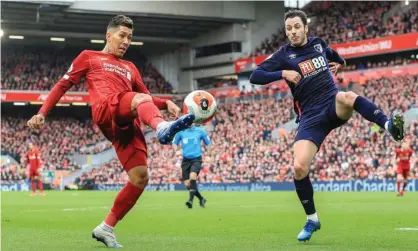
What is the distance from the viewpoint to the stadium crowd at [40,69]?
63812 millimetres

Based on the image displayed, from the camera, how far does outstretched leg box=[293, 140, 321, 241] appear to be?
29.2 ft

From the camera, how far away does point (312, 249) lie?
7930 millimetres

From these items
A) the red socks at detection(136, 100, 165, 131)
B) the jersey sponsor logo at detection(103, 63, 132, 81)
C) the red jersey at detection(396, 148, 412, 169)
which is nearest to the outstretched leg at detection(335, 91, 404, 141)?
the red socks at detection(136, 100, 165, 131)

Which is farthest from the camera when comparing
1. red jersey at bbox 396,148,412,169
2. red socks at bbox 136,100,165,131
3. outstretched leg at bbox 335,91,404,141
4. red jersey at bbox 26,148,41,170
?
red jersey at bbox 26,148,41,170

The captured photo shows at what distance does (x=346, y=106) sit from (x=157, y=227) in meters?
4.66

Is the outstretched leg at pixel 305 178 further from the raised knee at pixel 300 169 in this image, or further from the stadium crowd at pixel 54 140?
the stadium crowd at pixel 54 140

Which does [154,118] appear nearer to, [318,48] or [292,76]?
[292,76]

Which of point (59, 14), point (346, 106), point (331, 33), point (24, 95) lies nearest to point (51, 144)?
point (24, 95)

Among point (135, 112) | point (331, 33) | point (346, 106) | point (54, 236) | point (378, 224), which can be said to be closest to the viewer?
point (135, 112)

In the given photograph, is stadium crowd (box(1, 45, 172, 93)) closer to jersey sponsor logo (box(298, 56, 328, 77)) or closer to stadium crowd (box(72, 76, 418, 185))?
stadium crowd (box(72, 76, 418, 185))

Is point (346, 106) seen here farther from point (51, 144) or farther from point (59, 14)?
point (51, 144)

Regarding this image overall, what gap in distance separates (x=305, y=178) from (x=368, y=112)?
4.07ft

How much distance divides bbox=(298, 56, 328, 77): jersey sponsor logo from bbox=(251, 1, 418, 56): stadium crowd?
38.7 m

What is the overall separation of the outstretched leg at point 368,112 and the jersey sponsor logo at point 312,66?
52 centimetres
